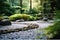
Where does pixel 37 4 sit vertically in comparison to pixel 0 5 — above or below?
below

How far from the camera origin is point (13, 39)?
5.56 metres

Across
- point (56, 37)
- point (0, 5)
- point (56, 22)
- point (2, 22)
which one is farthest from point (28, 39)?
point (2, 22)

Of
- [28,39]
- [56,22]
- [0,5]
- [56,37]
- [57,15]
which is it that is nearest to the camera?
[57,15]

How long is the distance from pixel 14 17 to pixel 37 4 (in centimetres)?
636

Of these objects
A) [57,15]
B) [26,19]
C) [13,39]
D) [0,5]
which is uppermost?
[57,15]

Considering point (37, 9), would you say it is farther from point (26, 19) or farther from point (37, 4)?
point (26, 19)

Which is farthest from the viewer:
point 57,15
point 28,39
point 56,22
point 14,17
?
point 14,17

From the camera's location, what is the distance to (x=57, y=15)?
2.02 metres

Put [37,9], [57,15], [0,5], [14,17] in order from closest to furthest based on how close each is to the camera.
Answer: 1. [57,15]
2. [0,5]
3. [14,17]
4. [37,9]

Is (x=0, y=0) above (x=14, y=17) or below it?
above

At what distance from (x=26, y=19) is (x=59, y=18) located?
12560mm

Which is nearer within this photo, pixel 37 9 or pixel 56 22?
pixel 56 22

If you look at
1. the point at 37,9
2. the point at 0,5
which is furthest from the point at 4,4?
the point at 37,9

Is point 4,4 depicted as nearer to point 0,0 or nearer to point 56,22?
point 0,0
